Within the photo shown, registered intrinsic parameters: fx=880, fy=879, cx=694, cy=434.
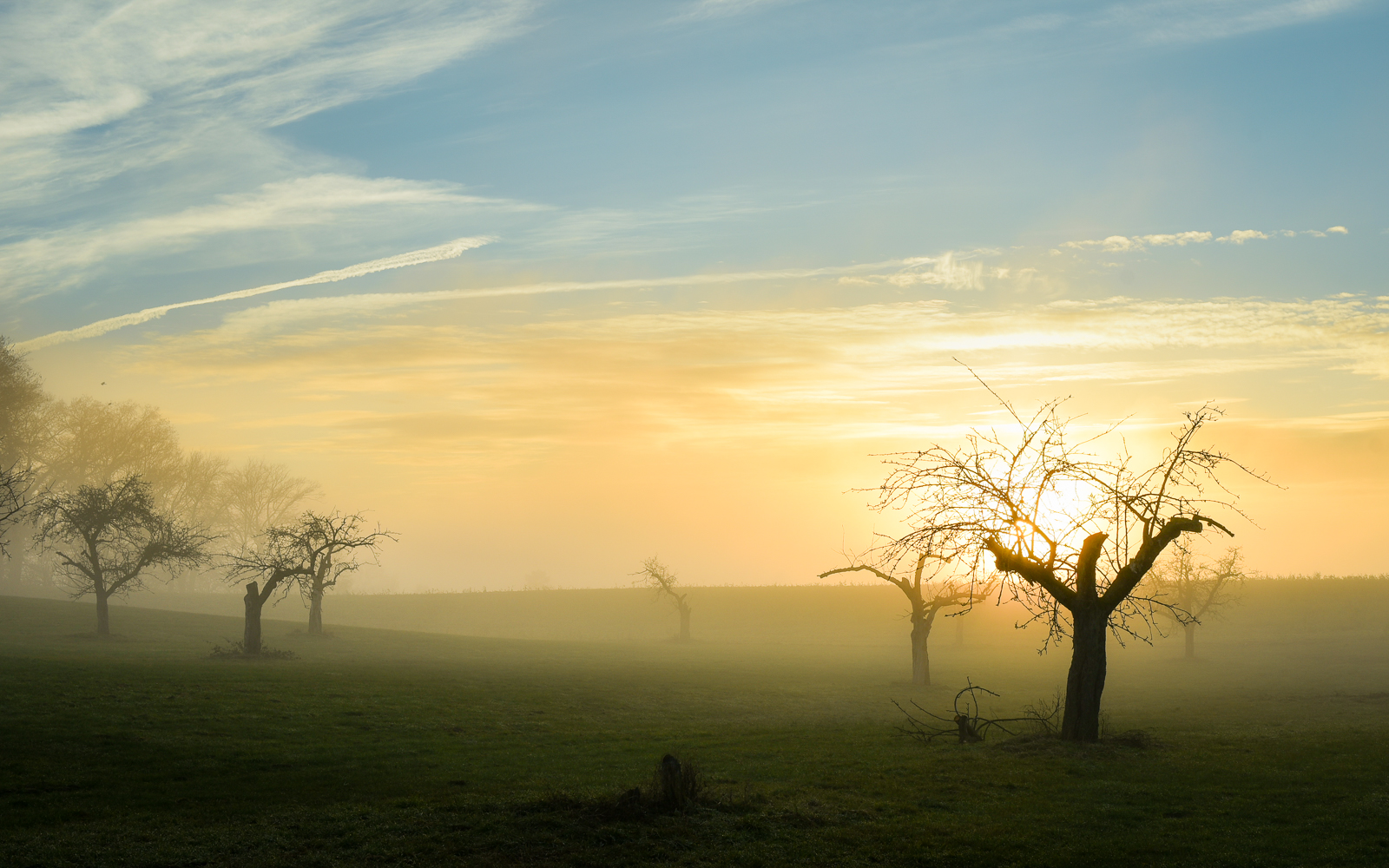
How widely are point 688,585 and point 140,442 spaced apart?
6973 centimetres

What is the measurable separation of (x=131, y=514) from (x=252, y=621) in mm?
13727

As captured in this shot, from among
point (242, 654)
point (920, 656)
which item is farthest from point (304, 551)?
point (920, 656)

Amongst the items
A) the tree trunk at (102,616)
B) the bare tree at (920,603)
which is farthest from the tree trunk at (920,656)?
the tree trunk at (102,616)

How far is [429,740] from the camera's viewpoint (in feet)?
84.0

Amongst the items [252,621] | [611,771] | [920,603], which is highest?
[920,603]

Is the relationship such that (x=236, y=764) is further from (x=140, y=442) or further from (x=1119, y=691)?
(x=140, y=442)

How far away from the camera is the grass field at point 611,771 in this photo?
14625 millimetres

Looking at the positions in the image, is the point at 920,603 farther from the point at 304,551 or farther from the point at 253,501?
the point at 253,501

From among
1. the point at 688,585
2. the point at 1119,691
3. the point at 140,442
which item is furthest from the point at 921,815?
the point at 688,585

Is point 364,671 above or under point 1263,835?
under

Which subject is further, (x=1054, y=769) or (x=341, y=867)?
(x=1054, y=769)

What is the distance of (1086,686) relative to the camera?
2420cm

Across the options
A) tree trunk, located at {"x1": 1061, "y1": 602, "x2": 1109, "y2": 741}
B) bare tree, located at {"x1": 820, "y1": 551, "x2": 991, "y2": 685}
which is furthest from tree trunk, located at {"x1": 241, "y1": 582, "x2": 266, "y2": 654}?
tree trunk, located at {"x1": 1061, "y1": 602, "x2": 1109, "y2": 741}

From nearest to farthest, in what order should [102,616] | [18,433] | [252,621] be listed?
[252,621] < [102,616] < [18,433]
